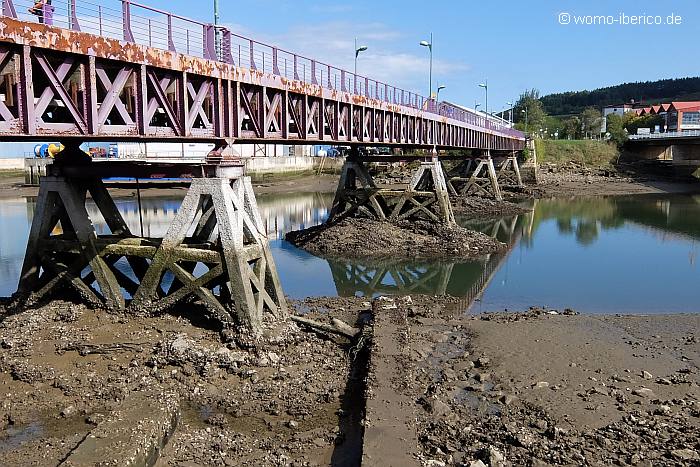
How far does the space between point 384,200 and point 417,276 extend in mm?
6804

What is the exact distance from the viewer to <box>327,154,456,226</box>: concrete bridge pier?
26.1 m

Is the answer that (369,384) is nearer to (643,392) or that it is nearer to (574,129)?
(643,392)

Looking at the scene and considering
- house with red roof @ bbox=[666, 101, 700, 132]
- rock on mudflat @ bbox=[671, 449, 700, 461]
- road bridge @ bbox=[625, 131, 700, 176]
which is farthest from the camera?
house with red roof @ bbox=[666, 101, 700, 132]

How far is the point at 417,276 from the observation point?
20.5 metres

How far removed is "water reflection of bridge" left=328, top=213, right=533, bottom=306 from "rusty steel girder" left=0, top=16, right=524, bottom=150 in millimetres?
5136

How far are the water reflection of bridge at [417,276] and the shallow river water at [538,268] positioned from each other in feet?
0.12

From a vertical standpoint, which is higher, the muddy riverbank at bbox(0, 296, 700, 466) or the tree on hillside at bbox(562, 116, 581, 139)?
the tree on hillside at bbox(562, 116, 581, 139)

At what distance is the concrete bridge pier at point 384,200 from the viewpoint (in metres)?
26.1

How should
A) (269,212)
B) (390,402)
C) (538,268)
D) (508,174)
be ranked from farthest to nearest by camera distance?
(508,174) < (269,212) < (538,268) < (390,402)

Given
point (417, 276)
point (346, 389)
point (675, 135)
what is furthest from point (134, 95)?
point (675, 135)

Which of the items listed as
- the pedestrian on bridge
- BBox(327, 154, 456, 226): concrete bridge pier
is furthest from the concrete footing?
BBox(327, 154, 456, 226): concrete bridge pier

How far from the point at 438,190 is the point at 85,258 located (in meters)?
17.8

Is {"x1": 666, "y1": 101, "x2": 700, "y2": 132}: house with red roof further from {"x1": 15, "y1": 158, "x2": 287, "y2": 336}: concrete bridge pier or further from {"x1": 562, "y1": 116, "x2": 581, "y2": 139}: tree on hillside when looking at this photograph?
{"x1": 15, "y1": 158, "x2": 287, "y2": 336}: concrete bridge pier

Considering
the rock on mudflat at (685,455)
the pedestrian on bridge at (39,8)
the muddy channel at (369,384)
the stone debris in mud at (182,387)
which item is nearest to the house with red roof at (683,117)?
the muddy channel at (369,384)
